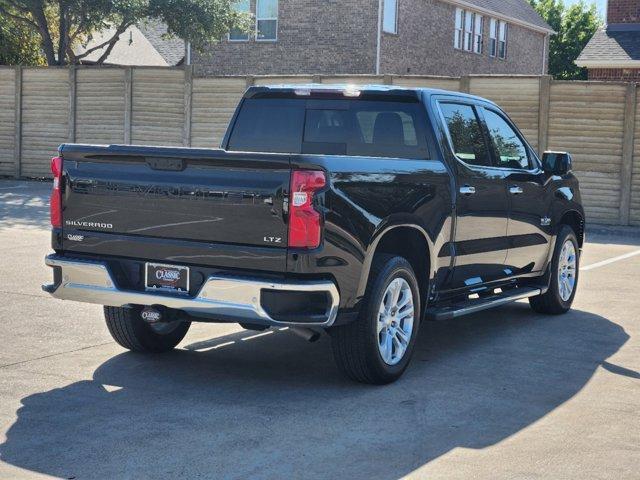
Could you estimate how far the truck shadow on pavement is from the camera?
5.21m

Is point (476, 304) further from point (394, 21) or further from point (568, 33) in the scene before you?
point (568, 33)

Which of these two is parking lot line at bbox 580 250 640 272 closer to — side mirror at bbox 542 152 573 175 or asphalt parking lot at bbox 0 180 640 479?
asphalt parking lot at bbox 0 180 640 479

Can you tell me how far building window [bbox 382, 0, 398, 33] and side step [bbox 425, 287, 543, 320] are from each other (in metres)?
26.2

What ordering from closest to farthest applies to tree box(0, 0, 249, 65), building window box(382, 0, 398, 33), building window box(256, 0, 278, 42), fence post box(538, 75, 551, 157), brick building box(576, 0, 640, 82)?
fence post box(538, 75, 551, 157)
tree box(0, 0, 249, 65)
brick building box(576, 0, 640, 82)
building window box(382, 0, 398, 33)
building window box(256, 0, 278, 42)

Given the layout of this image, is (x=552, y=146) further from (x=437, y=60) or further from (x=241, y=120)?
(x=437, y=60)

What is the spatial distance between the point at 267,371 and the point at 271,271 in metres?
1.30

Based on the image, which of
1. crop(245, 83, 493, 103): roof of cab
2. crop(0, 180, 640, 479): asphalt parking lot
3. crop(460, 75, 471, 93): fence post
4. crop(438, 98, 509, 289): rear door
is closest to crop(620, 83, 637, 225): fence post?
crop(460, 75, 471, 93): fence post

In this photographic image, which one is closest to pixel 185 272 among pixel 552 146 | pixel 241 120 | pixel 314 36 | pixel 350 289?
pixel 350 289

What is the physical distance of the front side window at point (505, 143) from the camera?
29.1 ft

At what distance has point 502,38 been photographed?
44.7 meters

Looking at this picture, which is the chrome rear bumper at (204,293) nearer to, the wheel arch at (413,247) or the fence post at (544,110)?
the wheel arch at (413,247)

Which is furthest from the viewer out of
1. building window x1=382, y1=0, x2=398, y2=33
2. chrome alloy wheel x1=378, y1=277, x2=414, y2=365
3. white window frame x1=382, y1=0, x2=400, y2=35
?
building window x1=382, y1=0, x2=398, y2=33

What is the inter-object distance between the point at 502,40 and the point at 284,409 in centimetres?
4022

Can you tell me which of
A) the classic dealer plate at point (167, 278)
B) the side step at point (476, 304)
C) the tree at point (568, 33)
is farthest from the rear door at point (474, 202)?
the tree at point (568, 33)
